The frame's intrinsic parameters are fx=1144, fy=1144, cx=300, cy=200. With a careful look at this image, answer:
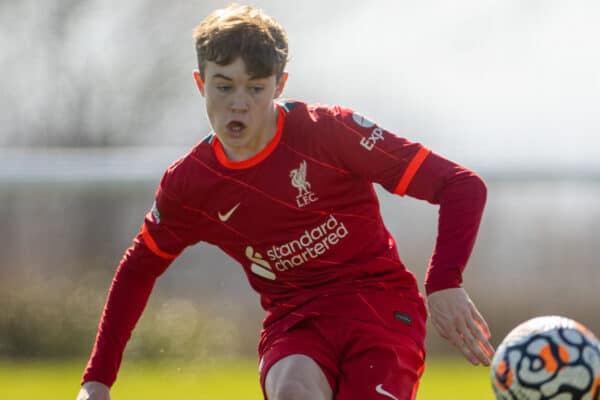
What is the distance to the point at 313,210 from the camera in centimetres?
412

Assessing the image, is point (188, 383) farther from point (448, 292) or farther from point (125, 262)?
point (448, 292)

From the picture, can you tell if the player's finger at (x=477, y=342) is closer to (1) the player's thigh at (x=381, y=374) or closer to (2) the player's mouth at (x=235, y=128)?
(1) the player's thigh at (x=381, y=374)

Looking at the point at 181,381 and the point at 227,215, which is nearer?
the point at 227,215

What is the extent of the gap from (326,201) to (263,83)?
0.48 m

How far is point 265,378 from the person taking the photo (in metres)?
3.94

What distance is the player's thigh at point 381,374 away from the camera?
12.6 ft

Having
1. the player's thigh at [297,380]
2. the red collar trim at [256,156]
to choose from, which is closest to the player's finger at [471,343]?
the player's thigh at [297,380]

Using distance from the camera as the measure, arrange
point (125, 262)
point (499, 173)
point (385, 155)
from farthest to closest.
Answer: point (499, 173) → point (125, 262) → point (385, 155)

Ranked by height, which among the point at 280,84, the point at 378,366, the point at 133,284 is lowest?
the point at 378,366

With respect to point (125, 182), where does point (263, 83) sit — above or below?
below

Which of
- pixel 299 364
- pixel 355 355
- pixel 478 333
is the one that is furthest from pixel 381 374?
pixel 478 333

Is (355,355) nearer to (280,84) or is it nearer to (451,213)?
(451,213)

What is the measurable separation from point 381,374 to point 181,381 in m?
5.23

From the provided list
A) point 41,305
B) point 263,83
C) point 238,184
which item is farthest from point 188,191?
point 41,305
